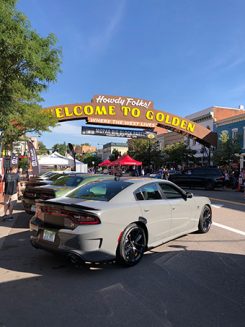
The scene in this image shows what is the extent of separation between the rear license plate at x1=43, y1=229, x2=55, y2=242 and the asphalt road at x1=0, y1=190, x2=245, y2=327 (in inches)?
20.1

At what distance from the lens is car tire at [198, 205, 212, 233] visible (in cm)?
809

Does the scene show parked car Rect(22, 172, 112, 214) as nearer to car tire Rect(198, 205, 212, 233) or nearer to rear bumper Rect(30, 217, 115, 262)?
car tire Rect(198, 205, 212, 233)

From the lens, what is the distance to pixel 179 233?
283 inches

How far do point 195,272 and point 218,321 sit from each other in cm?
163

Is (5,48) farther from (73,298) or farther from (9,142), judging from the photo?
(9,142)

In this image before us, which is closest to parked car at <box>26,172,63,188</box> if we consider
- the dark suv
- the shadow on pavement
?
the shadow on pavement

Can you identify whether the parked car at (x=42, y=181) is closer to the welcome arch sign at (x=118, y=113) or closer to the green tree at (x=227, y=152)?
the welcome arch sign at (x=118, y=113)

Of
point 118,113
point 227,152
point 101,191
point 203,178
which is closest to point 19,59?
point 101,191

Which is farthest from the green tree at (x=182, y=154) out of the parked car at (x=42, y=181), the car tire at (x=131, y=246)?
the car tire at (x=131, y=246)

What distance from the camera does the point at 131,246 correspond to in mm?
5746

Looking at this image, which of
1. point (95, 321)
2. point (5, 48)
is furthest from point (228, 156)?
point (95, 321)

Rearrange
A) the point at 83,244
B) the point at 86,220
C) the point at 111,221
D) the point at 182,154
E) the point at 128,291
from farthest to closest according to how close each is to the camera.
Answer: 1. the point at 182,154
2. the point at 111,221
3. the point at 86,220
4. the point at 83,244
5. the point at 128,291

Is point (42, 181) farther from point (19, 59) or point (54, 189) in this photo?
point (19, 59)

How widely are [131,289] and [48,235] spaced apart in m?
1.71
